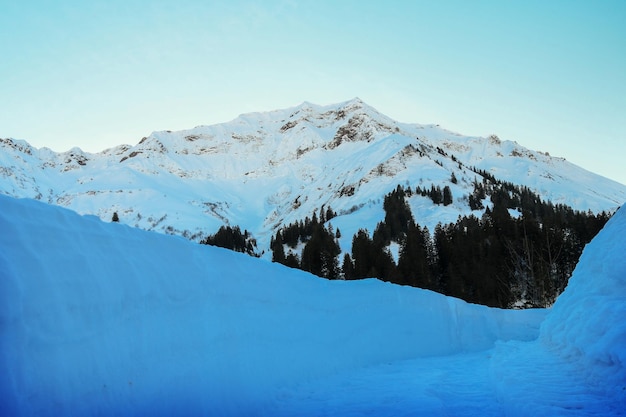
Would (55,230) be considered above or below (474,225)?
below

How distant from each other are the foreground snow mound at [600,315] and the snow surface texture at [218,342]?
0.04m

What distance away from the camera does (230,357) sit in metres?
7.15

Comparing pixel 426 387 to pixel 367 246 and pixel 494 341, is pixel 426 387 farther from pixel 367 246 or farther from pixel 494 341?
pixel 367 246

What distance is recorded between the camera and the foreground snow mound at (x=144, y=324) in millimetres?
4605

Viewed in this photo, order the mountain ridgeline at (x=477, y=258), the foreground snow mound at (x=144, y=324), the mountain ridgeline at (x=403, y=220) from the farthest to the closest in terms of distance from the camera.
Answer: the mountain ridgeline at (x=403, y=220), the mountain ridgeline at (x=477, y=258), the foreground snow mound at (x=144, y=324)

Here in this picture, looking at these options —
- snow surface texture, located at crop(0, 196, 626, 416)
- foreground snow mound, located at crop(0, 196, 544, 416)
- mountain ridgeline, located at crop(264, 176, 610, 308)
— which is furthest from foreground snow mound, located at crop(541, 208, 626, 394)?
mountain ridgeline, located at crop(264, 176, 610, 308)

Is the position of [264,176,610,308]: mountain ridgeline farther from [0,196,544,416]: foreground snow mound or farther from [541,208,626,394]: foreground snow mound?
[0,196,544,416]: foreground snow mound

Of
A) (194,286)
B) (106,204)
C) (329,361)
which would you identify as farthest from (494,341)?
(106,204)

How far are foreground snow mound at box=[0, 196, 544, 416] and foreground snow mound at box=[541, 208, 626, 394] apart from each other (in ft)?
14.9

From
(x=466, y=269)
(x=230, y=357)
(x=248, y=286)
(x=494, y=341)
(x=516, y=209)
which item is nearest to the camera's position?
(x=230, y=357)

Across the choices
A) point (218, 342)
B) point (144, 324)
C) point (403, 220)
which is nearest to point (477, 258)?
point (403, 220)

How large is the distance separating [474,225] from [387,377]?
50134 mm

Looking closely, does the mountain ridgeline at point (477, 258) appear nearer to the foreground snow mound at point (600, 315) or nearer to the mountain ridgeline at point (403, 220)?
the mountain ridgeline at point (403, 220)

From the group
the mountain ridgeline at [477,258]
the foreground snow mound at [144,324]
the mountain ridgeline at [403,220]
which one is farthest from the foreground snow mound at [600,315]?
the mountain ridgeline at [477,258]
